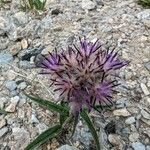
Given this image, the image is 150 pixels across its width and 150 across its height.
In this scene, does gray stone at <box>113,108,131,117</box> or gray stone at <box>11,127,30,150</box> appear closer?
gray stone at <box>11,127,30,150</box>

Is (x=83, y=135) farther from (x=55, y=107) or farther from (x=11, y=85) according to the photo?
(x=11, y=85)

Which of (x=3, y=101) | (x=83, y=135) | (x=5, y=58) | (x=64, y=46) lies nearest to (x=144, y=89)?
(x=83, y=135)

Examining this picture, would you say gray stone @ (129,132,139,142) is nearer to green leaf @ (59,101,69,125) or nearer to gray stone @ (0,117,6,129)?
green leaf @ (59,101,69,125)

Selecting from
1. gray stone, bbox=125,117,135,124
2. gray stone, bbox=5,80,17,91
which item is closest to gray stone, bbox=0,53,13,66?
gray stone, bbox=5,80,17,91

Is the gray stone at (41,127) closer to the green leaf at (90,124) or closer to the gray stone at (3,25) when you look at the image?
the green leaf at (90,124)

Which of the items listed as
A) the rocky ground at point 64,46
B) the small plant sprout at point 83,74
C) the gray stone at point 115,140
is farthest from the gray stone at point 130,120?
the small plant sprout at point 83,74
